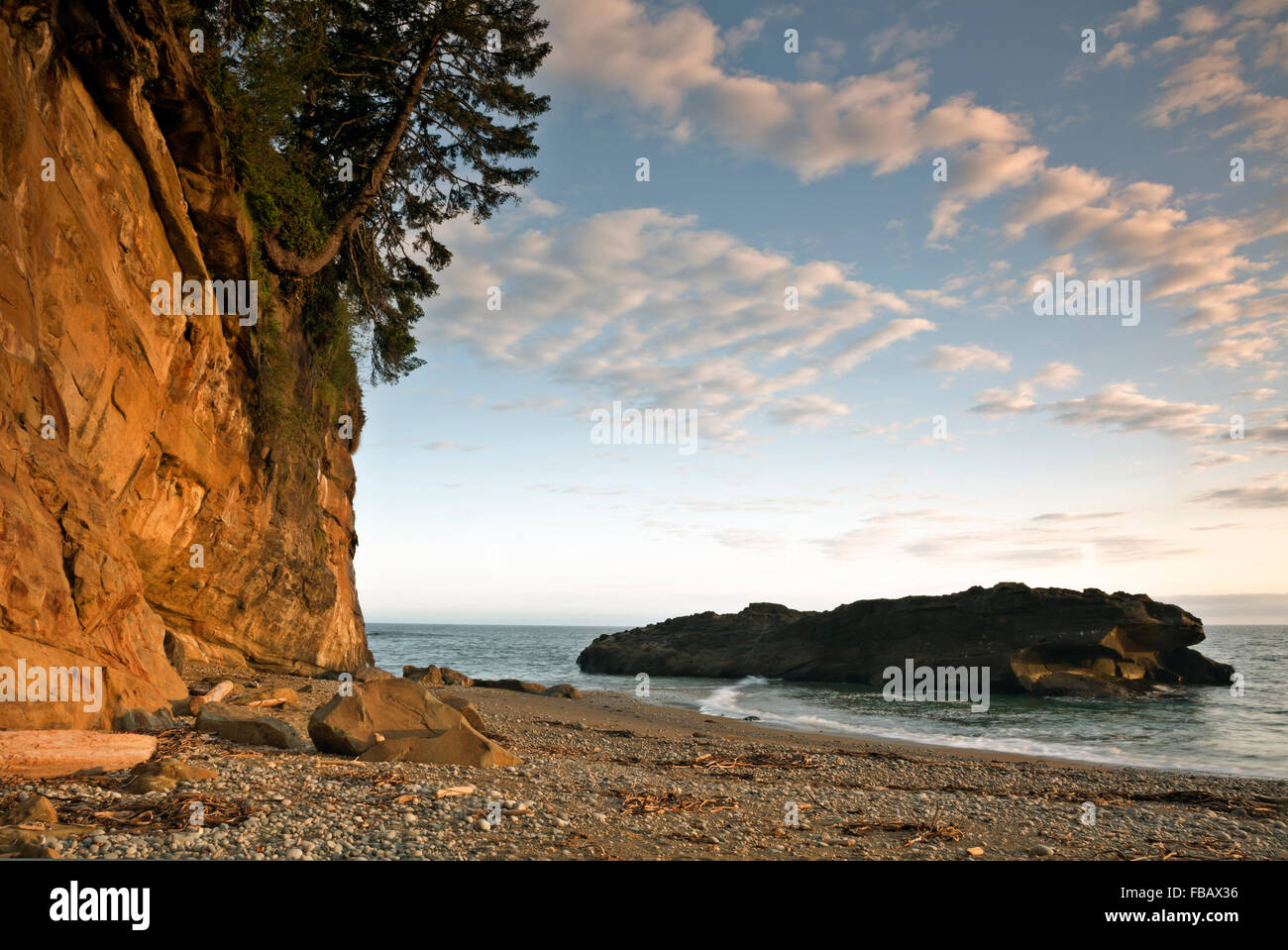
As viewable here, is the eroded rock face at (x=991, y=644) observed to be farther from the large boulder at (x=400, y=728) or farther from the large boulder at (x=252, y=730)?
the large boulder at (x=252, y=730)

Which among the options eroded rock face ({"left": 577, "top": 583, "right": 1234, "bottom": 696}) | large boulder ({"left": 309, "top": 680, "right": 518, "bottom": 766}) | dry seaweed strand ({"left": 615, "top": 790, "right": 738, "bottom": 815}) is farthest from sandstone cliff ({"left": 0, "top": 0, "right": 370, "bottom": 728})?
eroded rock face ({"left": 577, "top": 583, "right": 1234, "bottom": 696})

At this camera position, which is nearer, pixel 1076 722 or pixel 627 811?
pixel 627 811

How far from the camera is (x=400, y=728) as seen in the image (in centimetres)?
895

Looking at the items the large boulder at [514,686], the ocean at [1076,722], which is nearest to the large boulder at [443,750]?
the ocean at [1076,722]

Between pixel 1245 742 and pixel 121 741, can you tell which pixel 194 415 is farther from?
pixel 1245 742

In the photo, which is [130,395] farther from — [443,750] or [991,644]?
[991,644]

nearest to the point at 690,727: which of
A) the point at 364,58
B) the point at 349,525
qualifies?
the point at 349,525

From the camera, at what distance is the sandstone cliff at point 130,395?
27.4 ft

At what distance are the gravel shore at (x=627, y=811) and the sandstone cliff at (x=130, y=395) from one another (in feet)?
8.05

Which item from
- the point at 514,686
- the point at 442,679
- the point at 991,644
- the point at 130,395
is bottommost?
the point at 991,644

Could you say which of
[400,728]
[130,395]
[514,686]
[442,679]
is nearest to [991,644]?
[514,686]

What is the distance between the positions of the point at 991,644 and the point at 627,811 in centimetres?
3841

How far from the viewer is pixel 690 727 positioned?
18.4 m
